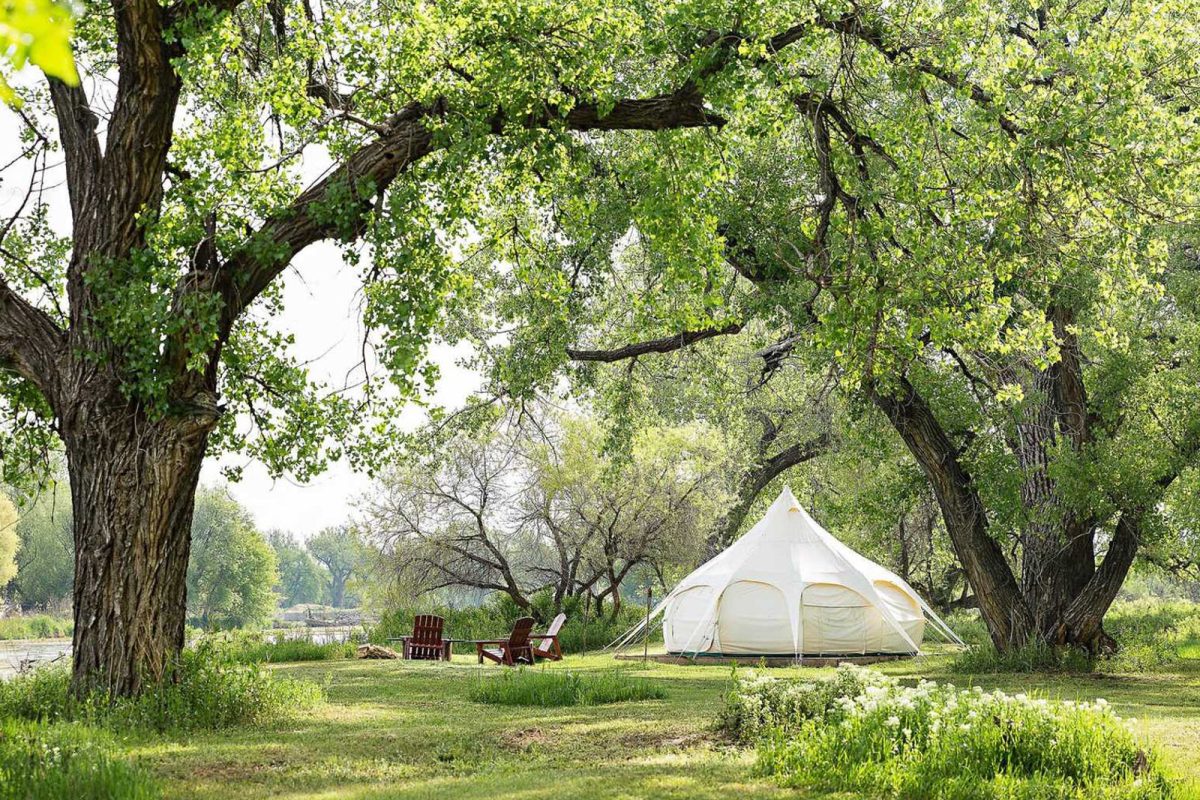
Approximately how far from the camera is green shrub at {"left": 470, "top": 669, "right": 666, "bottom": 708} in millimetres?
11000

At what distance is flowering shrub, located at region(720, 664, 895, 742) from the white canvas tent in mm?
10879

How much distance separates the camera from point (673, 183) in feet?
33.4

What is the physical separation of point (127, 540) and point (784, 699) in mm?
5192

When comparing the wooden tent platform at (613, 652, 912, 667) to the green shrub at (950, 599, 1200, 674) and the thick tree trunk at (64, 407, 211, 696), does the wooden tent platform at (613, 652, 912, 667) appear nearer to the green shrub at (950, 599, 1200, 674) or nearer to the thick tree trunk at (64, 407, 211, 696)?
the green shrub at (950, 599, 1200, 674)

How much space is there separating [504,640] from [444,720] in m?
7.63

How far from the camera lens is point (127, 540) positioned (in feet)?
28.2

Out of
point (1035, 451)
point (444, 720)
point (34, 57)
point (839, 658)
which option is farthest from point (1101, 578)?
point (34, 57)

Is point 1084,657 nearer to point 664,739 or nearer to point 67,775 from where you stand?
point 664,739

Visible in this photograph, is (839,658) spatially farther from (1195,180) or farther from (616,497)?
(1195,180)

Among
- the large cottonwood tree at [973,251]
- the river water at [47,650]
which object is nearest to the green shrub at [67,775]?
the river water at [47,650]

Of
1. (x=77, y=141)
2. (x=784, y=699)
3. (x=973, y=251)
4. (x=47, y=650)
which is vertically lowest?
(x=47, y=650)

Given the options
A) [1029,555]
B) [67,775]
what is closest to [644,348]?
[1029,555]

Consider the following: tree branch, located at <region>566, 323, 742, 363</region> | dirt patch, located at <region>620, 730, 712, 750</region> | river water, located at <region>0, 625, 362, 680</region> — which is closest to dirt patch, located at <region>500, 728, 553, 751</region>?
dirt patch, located at <region>620, 730, 712, 750</region>

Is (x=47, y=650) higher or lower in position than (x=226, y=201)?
lower
